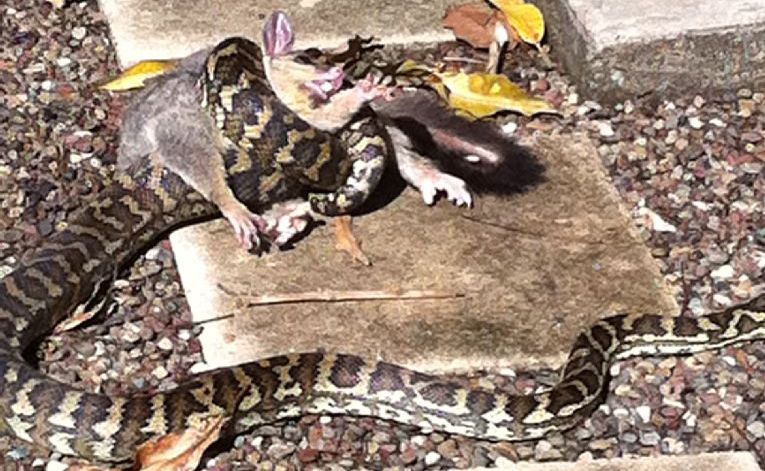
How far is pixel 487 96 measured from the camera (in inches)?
314

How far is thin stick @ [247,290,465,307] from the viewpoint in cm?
679

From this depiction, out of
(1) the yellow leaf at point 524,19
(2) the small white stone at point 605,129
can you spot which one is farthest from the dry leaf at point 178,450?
(1) the yellow leaf at point 524,19

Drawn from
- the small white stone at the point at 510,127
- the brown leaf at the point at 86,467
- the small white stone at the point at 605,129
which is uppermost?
the brown leaf at the point at 86,467

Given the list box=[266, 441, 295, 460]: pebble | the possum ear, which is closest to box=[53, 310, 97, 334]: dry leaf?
box=[266, 441, 295, 460]: pebble

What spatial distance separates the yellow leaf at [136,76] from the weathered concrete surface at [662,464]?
276 centimetres

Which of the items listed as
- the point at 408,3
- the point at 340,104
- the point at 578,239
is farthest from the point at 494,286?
the point at 408,3

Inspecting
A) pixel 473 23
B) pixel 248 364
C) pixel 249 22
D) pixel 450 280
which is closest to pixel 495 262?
pixel 450 280

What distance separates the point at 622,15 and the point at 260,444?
308 cm

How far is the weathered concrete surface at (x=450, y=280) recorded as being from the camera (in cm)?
662

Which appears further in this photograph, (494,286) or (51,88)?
(51,88)

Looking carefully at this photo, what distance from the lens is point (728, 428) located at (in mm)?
6348

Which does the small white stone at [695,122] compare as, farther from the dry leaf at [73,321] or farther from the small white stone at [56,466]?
the small white stone at [56,466]

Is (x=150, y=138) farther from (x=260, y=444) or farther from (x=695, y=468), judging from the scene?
(x=695, y=468)

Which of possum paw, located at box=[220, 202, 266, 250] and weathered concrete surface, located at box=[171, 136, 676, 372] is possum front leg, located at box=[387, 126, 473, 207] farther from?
possum paw, located at box=[220, 202, 266, 250]
